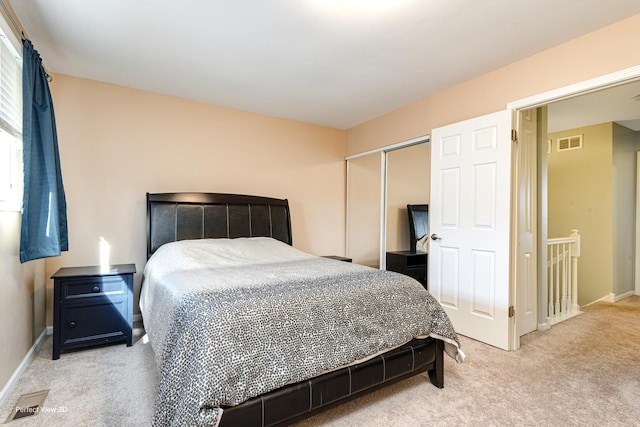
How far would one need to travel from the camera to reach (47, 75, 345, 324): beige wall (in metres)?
2.98

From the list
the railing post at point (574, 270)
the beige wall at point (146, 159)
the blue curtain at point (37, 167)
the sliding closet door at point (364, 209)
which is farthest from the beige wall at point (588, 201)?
the blue curtain at point (37, 167)

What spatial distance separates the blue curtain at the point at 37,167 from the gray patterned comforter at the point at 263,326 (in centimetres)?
78

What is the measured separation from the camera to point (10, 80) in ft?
7.03

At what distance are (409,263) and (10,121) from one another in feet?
12.8

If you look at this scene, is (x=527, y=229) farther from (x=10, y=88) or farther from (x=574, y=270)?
(x=10, y=88)

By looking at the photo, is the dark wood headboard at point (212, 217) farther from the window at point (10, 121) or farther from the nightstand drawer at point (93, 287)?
the window at point (10, 121)

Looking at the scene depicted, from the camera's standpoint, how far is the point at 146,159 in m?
3.27

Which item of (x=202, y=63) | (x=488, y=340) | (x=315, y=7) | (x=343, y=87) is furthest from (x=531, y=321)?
(x=202, y=63)

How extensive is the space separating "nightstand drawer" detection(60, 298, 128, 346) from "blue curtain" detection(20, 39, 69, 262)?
547mm

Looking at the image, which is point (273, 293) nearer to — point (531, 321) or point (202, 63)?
point (202, 63)

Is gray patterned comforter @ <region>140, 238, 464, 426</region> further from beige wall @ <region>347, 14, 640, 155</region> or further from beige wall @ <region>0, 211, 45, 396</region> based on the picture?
beige wall @ <region>347, 14, 640, 155</region>

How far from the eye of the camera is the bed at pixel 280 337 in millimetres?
1297

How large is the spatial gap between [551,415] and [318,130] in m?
3.85

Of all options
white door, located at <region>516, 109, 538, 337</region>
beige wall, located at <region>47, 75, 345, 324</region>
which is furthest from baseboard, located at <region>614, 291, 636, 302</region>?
beige wall, located at <region>47, 75, 345, 324</region>
